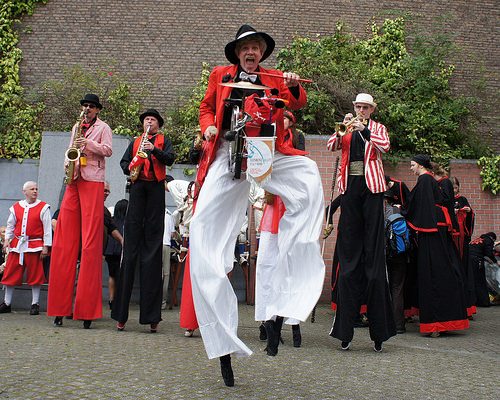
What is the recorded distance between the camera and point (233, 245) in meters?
5.47

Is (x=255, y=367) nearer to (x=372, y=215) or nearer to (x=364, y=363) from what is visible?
(x=364, y=363)

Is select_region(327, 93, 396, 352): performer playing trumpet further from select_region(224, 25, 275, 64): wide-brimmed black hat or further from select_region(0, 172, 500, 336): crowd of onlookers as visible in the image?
select_region(224, 25, 275, 64): wide-brimmed black hat

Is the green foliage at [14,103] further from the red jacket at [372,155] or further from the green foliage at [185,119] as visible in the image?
the red jacket at [372,155]

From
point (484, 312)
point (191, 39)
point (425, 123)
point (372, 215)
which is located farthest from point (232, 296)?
point (191, 39)

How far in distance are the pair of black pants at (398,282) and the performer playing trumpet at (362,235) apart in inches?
71.9

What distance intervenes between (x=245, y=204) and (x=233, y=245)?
38cm

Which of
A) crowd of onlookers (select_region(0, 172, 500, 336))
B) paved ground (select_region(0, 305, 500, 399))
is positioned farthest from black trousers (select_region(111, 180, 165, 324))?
crowd of onlookers (select_region(0, 172, 500, 336))

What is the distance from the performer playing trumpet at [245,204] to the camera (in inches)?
208

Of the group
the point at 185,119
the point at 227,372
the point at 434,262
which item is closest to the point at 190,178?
the point at 185,119

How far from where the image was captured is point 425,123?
51.6 feet

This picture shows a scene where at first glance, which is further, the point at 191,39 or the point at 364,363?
the point at 191,39

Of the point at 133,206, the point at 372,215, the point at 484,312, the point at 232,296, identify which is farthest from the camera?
the point at 484,312

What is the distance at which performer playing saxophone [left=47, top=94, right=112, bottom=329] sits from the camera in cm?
867

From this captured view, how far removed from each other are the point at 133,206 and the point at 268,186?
349 centimetres
